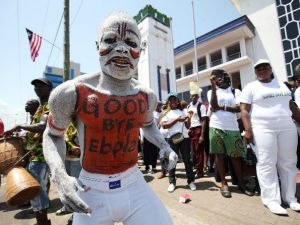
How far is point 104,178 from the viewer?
5.69 feet

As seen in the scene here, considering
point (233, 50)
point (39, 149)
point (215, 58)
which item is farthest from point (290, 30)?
point (39, 149)

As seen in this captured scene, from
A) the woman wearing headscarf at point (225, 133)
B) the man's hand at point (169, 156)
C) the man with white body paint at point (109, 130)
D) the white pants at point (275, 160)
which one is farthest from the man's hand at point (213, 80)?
the man with white body paint at point (109, 130)

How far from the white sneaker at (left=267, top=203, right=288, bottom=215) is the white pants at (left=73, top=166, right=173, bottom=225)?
2.37 meters

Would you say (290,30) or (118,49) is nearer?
(118,49)

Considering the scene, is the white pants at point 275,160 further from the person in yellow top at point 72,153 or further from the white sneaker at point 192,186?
the person in yellow top at point 72,153

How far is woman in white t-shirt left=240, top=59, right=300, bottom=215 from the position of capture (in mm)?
3602

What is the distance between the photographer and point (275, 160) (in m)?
3.64

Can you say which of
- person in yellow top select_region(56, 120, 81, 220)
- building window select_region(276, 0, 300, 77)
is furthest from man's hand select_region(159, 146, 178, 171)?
building window select_region(276, 0, 300, 77)

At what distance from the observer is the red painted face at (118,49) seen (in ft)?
5.85

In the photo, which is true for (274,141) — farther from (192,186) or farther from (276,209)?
(192,186)

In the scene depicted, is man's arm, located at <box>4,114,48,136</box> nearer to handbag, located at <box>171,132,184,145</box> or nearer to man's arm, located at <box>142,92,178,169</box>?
man's arm, located at <box>142,92,178,169</box>

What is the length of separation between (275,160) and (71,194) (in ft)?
10.4

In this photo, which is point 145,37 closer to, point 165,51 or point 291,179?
point 165,51

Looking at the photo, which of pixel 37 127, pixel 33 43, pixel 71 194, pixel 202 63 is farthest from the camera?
pixel 202 63
